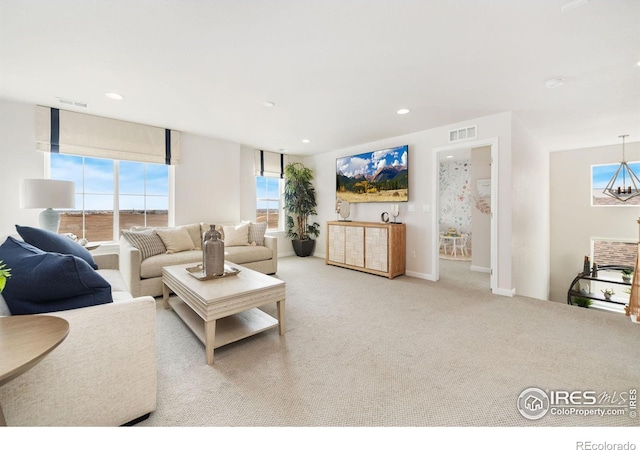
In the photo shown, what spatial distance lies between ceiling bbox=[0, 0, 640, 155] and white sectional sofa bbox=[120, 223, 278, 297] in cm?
175

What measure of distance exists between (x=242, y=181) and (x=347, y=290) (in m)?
3.17

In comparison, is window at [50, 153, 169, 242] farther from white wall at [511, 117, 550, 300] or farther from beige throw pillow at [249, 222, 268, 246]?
white wall at [511, 117, 550, 300]

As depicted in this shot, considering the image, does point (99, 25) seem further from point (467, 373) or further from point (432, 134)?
point (432, 134)

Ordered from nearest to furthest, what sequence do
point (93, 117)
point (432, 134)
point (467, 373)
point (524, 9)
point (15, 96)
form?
point (524, 9), point (467, 373), point (15, 96), point (93, 117), point (432, 134)

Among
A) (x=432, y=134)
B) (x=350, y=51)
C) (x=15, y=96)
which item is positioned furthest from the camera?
(x=432, y=134)

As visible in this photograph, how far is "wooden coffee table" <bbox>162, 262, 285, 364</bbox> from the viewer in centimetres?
188

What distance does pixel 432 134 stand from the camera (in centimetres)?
413

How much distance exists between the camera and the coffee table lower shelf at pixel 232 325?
203 centimetres

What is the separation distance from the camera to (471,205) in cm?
521

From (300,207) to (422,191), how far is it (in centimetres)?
265

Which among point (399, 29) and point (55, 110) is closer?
point (399, 29)

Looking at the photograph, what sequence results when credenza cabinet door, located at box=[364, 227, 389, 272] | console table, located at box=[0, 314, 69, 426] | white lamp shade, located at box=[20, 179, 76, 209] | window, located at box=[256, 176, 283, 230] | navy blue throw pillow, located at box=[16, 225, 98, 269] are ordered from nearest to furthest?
console table, located at box=[0, 314, 69, 426]
navy blue throw pillow, located at box=[16, 225, 98, 269]
white lamp shade, located at box=[20, 179, 76, 209]
credenza cabinet door, located at box=[364, 227, 389, 272]
window, located at box=[256, 176, 283, 230]

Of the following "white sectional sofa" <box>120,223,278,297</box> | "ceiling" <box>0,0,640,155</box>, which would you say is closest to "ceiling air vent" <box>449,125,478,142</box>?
"ceiling" <box>0,0,640,155</box>
